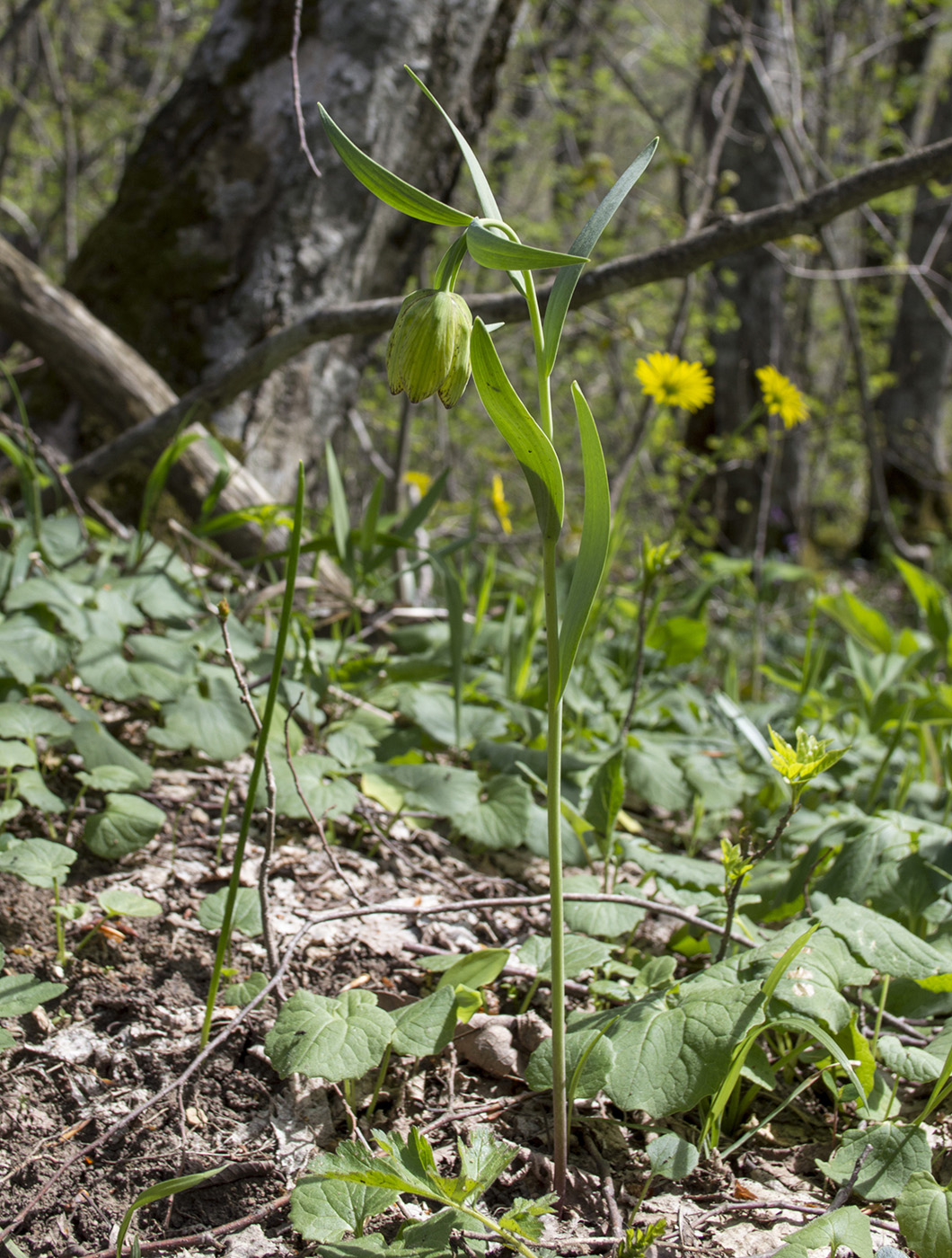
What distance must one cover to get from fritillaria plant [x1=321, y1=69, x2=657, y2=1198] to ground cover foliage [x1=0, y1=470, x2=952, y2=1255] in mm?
227

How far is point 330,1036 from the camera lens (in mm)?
883

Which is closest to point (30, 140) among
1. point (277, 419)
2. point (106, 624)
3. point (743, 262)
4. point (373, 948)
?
point (743, 262)

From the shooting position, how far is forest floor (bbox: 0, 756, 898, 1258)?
84cm

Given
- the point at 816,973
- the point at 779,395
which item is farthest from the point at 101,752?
the point at 779,395

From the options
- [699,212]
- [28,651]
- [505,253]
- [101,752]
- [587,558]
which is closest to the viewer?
[505,253]

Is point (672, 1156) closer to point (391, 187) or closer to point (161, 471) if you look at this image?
point (391, 187)

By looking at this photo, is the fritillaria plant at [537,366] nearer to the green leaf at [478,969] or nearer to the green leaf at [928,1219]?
the green leaf at [478,969]

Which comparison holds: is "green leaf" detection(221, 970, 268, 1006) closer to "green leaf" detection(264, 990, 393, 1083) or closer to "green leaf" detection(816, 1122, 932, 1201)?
"green leaf" detection(264, 990, 393, 1083)

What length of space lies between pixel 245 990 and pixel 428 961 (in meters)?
0.21

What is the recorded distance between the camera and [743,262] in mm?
5406

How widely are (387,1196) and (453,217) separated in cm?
86

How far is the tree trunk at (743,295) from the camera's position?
4.68 metres

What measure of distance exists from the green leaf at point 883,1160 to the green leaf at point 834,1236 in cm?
9

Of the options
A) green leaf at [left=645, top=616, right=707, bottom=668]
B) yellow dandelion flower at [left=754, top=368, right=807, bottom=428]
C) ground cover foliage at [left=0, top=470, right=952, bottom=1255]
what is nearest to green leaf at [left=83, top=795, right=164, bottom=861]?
ground cover foliage at [left=0, top=470, right=952, bottom=1255]
